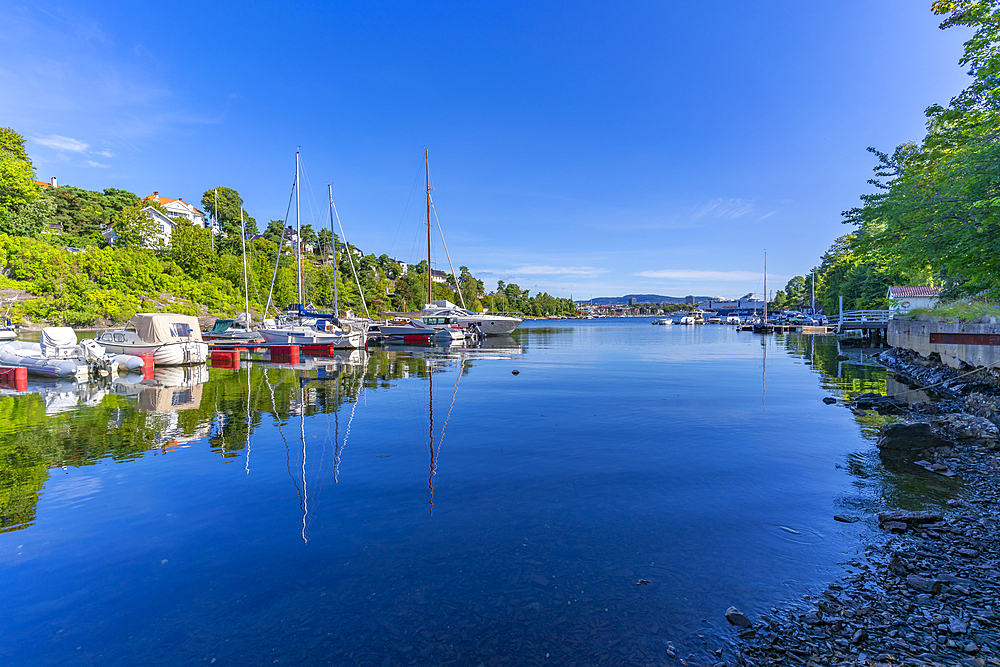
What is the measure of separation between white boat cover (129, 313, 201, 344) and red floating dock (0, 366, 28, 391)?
20.9 ft

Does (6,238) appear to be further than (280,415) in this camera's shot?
Yes

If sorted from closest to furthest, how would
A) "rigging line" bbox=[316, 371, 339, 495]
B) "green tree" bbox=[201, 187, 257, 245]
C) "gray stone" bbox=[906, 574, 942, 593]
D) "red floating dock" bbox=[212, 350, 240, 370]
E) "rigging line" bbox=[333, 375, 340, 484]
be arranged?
"gray stone" bbox=[906, 574, 942, 593], "rigging line" bbox=[316, 371, 339, 495], "rigging line" bbox=[333, 375, 340, 484], "red floating dock" bbox=[212, 350, 240, 370], "green tree" bbox=[201, 187, 257, 245]

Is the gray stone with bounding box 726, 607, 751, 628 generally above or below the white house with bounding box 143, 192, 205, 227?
below

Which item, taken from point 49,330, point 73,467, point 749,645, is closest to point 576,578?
point 749,645

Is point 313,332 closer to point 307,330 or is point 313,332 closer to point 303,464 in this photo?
point 307,330

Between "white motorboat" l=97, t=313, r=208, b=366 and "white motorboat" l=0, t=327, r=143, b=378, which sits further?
"white motorboat" l=97, t=313, r=208, b=366

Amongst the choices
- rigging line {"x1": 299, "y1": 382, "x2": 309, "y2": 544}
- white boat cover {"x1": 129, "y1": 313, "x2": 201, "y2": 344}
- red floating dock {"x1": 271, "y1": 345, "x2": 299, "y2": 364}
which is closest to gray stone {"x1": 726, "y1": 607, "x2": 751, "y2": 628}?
rigging line {"x1": 299, "y1": 382, "x2": 309, "y2": 544}

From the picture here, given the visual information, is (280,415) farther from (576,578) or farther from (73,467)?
(576,578)

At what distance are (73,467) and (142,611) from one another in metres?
7.72

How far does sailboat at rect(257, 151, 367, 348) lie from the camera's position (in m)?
41.5

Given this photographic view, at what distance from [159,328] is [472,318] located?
40.2 meters

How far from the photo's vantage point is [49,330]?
2655cm

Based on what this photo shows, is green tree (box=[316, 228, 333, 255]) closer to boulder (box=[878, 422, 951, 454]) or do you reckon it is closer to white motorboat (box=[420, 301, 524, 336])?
white motorboat (box=[420, 301, 524, 336])

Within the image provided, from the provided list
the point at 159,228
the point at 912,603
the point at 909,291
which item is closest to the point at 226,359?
the point at 912,603
